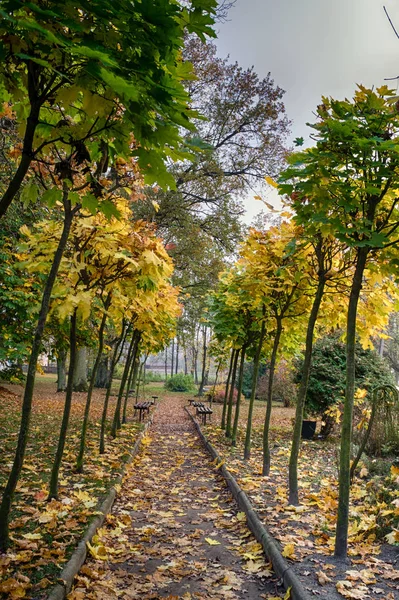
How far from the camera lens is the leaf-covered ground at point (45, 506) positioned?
121 inches

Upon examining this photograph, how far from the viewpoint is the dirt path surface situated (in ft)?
11.4

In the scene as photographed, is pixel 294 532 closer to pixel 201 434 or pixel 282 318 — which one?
pixel 282 318

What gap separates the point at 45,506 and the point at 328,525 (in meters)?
3.00

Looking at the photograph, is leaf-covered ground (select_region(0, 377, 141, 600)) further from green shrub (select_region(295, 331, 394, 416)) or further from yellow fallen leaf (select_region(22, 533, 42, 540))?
green shrub (select_region(295, 331, 394, 416))

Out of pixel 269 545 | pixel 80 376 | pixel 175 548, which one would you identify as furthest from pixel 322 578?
pixel 80 376

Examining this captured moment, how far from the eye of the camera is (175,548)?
444cm

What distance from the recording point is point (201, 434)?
12297mm

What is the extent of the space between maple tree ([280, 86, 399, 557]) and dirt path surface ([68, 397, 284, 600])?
0.95 meters

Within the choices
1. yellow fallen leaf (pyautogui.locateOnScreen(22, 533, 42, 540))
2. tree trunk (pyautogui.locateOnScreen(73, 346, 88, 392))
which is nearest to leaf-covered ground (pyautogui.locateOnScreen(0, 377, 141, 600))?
yellow fallen leaf (pyautogui.locateOnScreen(22, 533, 42, 540))

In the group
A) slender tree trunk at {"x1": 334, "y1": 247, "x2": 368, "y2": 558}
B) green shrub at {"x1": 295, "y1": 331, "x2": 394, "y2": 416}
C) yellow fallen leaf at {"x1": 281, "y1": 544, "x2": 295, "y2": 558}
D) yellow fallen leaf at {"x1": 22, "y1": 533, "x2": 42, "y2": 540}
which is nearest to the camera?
yellow fallen leaf at {"x1": 22, "y1": 533, "x2": 42, "y2": 540}

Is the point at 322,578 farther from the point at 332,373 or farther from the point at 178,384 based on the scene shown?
the point at 178,384

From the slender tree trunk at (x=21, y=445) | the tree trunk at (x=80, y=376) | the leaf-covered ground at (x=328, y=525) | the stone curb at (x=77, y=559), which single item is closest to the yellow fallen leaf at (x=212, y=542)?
the leaf-covered ground at (x=328, y=525)

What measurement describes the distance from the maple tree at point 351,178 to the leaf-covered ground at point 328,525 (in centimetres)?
32

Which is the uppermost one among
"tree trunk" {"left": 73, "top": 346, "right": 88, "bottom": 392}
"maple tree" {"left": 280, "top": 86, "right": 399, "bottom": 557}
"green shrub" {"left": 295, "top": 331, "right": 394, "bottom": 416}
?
"maple tree" {"left": 280, "top": 86, "right": 399, "bottom": 557}
